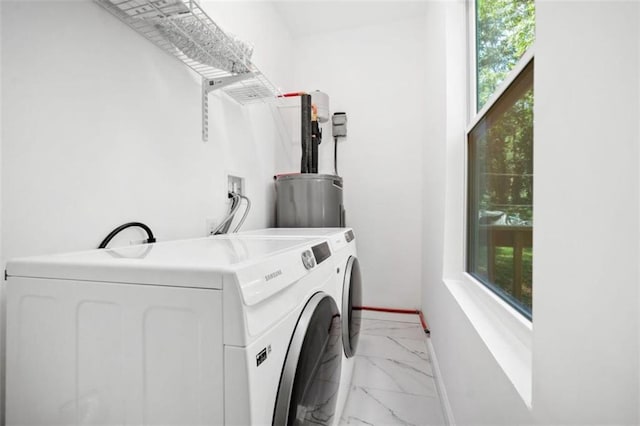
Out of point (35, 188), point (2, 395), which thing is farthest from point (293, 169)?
point (2, 395)

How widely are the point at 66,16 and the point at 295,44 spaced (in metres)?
2.35

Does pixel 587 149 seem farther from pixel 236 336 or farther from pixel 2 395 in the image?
pixel 2 395

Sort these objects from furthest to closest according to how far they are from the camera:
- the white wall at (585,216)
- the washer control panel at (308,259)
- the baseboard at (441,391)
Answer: the baseboard at (441,391), the washer control panel at (308,259), the white wall at (585,216)

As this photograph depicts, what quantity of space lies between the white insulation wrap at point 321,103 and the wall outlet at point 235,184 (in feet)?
3.55

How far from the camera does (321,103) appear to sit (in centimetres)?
247

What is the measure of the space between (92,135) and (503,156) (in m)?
1.40

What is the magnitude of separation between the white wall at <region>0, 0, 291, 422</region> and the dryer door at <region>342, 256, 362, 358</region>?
0.78m

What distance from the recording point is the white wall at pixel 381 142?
8.47ft

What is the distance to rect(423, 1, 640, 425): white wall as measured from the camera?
1.05 feet

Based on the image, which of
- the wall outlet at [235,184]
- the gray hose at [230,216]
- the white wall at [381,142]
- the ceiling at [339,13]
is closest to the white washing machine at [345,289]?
the gray hose at [230,216]

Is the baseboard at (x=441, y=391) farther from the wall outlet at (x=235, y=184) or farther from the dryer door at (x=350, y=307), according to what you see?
the wall outlet at (x=235, y=184)

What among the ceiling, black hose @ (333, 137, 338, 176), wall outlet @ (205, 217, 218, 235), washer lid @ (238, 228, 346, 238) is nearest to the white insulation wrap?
black hose @ (333, 137, 338, 176)

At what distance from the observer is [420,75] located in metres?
2.56

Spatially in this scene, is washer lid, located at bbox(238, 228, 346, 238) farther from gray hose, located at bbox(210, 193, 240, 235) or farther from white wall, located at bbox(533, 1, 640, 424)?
white wall, located at bbox(533, 1, 640, 424)
